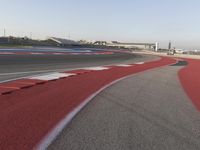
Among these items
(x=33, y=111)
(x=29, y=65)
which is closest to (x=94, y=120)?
(x=33, y=111)

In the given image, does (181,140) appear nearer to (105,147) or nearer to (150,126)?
(150,126)

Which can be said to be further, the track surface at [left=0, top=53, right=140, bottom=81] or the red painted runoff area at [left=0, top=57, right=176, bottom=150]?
the track surface at [left=0, top=53, right=140, bottom=81]

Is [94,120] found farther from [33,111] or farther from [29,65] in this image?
[29,65]

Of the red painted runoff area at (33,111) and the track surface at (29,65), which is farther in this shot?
the track surface at (29,65)

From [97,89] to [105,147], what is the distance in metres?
5.85

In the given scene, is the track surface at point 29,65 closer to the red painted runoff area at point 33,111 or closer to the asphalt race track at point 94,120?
the red painted runoff area at point 33,111

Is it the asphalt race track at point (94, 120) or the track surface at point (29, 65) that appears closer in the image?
the asphalt race track at point (94, 120)

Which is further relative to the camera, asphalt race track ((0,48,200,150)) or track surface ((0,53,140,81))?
track surface ((0,53,140,81))

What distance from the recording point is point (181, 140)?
5086mm

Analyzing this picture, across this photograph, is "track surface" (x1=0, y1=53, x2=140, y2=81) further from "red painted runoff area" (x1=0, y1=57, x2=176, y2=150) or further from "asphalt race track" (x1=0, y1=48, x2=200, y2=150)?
"asphalt race track" (x1=0, y1=48, x2=200, y2=150)

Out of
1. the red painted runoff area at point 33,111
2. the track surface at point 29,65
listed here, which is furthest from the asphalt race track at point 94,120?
the track surface at point 29,65

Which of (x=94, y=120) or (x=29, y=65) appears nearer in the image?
(x=94, y=120)

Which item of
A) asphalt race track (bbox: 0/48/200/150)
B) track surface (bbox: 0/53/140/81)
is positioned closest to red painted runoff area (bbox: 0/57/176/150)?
asphalt race track (bbox: 0/48/200/150)

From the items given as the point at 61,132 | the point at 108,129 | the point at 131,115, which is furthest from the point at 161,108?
the point at 61,132
